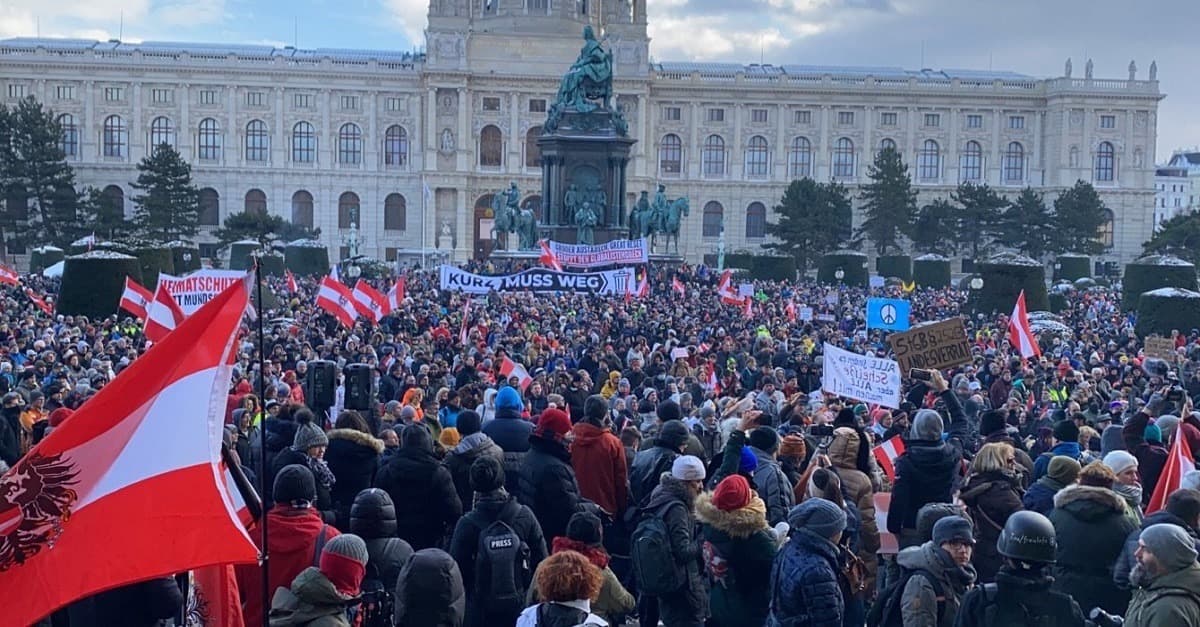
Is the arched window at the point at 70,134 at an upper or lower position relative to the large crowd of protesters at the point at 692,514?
upper

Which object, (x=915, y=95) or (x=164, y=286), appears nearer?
(x=164, y=286)

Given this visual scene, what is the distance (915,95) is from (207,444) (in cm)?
8024

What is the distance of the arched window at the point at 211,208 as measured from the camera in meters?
76.2

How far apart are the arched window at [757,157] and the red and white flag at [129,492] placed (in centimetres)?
7712

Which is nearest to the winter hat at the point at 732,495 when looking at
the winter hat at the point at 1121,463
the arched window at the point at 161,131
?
the winter hat at the point at 1121,463

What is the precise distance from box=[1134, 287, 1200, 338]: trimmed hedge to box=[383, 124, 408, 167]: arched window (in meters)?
54.6

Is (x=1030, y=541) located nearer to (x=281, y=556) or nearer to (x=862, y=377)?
(x=281, y=556)

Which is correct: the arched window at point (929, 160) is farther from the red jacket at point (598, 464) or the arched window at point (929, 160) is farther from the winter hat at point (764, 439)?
the winter hat at point (764, 439)

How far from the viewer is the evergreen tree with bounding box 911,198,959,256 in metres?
72.4

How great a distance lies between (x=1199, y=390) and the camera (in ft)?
55.5

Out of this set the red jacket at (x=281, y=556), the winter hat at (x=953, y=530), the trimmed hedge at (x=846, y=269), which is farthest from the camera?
the trimmed hedge at (x=846, y=269)

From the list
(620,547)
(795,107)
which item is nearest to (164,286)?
(620,547)

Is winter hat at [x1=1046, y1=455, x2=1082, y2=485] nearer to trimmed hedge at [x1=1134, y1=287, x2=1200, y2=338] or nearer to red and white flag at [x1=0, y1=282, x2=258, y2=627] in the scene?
red and white flag at [x1=0, y1=282, x2=258, y2=627]

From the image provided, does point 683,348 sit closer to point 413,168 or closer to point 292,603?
point 292,603
